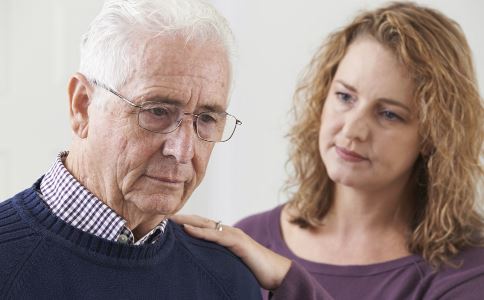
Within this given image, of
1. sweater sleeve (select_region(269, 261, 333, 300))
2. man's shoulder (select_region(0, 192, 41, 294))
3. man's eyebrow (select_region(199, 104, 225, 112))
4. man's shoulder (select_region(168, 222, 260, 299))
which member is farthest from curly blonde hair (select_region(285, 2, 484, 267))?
man's shoulder (select_region(0, 192, 41, 294))

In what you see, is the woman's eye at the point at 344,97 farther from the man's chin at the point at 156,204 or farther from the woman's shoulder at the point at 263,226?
the man's chin at the point at 156,204

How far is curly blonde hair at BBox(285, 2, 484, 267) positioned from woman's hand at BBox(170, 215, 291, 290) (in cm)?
62

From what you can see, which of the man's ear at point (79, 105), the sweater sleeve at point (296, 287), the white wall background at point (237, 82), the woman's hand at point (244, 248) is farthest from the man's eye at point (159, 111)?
the white wall background at point (237, 82)

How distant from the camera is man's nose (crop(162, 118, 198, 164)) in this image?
1371mm

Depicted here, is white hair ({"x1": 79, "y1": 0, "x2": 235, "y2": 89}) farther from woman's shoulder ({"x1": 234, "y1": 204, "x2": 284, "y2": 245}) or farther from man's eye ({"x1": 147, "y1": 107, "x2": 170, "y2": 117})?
→ woman's shoulder ({"x1": 234, "y1": 204, "x2": 284, "y2": 245})

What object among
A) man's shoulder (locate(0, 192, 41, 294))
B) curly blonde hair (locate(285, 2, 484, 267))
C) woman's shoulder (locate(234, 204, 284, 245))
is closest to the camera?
man's shoulder (locate(0, 192, 41, 294))

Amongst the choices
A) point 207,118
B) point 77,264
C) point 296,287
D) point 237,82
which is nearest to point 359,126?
point 296,287

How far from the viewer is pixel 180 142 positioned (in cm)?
138

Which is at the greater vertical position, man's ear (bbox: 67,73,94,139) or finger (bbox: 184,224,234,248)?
man's ear (bbox: 67,73,94,139)

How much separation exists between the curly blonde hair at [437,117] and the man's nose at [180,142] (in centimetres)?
97

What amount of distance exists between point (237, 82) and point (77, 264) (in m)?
2.22

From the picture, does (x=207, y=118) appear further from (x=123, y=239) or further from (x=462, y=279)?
(x=462, y=279)

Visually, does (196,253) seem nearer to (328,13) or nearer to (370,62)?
(370,62)

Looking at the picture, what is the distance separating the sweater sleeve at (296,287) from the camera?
1.76 metres
